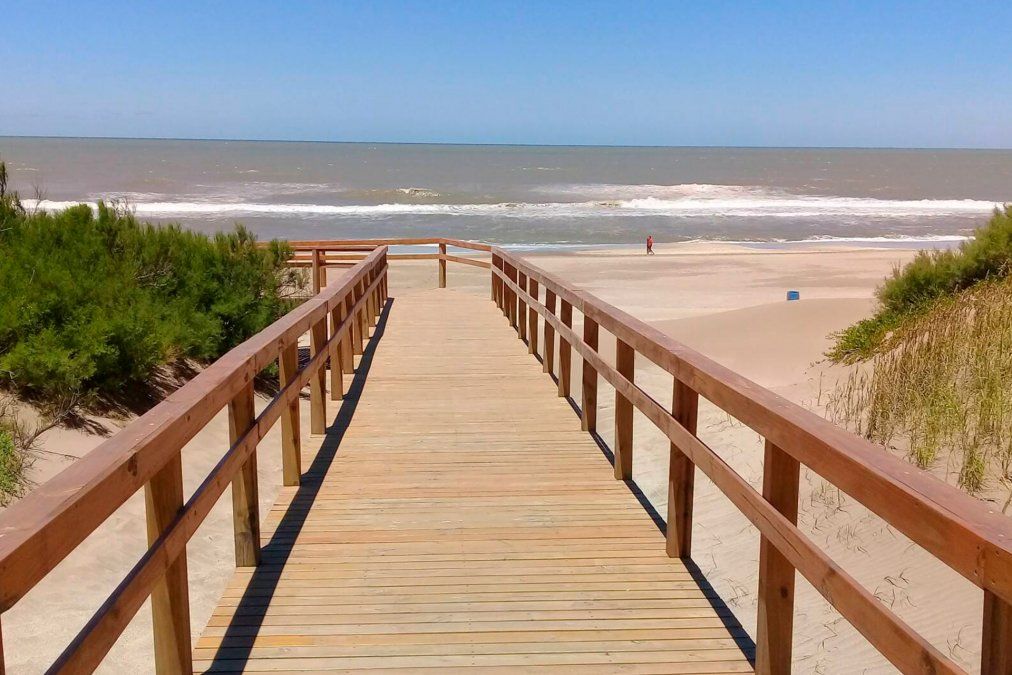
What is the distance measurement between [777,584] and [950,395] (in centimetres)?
412

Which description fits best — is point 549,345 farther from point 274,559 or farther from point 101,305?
point 274,559

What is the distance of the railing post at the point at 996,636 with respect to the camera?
1.74 m

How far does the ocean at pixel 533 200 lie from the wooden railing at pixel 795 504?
27288mm

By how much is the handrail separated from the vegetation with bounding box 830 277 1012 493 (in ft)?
13.0

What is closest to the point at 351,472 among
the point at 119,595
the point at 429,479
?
the point at 429,479

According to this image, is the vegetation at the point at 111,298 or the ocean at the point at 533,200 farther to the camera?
the ocean at the point at 533,200

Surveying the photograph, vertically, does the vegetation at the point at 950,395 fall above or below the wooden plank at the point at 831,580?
below

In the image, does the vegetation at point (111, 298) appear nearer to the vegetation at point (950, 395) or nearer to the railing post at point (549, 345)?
the railing post at point (549, 345)

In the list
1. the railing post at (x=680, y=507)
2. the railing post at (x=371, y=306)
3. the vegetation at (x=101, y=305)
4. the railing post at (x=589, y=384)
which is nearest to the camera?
the railing post at (x=680, y=507)

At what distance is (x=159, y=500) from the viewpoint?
9.00ft

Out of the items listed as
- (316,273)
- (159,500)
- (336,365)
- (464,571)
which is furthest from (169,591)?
(316,273)

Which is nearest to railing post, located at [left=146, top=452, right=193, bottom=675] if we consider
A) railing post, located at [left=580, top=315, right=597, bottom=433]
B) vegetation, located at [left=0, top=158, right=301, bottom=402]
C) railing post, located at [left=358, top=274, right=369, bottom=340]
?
railing post, located at [left=580, top=315, right=597, bottom=433]

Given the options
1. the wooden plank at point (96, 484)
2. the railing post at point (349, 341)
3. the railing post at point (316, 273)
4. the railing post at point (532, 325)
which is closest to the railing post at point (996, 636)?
the wooden plank at point (96, 484)

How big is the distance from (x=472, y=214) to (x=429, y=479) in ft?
157
